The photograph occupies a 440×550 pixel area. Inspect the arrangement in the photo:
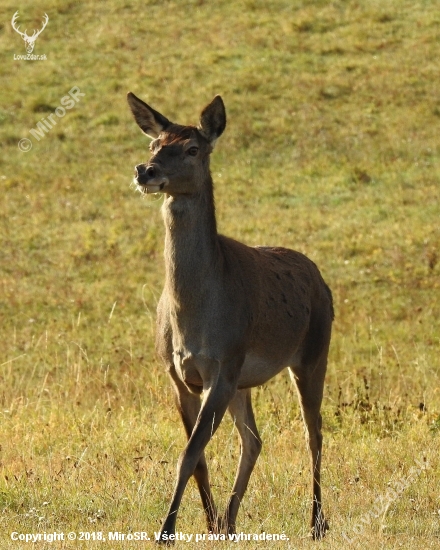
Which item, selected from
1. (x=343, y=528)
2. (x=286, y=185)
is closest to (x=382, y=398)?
(x=343, y=528)

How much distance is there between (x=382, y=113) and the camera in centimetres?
2659

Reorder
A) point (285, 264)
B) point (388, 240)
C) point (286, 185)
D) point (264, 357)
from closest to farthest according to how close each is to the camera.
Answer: point (264, 357) < point (285, 264) < point (388, 240) < point (286, 185)

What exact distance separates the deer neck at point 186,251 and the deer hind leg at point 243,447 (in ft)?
3.65

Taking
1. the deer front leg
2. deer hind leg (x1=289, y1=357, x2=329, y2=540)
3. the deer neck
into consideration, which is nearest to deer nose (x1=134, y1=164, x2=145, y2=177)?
the deer neck

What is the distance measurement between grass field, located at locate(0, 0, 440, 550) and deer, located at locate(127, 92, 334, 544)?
0.52 metres

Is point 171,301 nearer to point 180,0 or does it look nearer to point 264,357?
point 264,357

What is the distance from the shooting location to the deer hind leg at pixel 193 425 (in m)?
7.00

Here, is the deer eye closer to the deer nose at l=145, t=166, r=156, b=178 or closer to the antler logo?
the deer nose at l=145, t=166, r=156, b=178

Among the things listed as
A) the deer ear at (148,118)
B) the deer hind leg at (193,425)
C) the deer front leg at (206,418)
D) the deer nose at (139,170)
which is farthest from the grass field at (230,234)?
the deer ear at (148,118)

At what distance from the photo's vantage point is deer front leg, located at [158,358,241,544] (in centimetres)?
640

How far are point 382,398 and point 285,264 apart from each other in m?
3.30

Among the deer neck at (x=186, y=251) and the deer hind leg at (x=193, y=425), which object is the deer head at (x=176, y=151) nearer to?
the deer neck at (x=186, y=251)

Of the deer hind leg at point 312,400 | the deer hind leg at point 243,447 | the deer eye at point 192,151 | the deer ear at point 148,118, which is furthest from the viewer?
the deer hind leg at point 312,400

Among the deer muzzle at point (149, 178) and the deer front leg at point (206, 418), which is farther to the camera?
the deer muzzle at point (149, 178)
